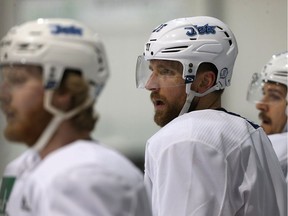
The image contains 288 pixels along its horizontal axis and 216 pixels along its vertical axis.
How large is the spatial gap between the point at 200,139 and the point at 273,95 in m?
1.13

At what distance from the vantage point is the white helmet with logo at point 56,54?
1.47 m

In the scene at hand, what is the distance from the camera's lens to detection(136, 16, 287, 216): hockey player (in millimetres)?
2078

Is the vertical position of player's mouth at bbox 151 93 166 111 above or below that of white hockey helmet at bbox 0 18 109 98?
below

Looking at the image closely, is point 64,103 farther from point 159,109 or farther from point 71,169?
point 159,109

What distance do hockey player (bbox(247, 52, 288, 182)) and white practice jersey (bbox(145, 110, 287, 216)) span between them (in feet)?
2.87

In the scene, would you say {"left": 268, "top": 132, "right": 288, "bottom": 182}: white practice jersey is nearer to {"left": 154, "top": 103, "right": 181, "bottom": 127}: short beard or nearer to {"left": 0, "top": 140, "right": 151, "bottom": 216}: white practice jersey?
{"left": 154, "top": 103, "right": 181, "bottom": 127}: short beard

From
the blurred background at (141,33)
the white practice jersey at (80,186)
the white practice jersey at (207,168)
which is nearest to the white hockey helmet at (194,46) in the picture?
the white practice jersey at (207,168)

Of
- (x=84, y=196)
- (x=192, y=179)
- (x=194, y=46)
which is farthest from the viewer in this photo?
(x=194, y=46)

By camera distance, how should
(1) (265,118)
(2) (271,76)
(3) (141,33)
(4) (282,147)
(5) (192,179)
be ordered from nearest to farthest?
(5) (192,179) → (4) (282,147) → (2) (271,76) → (1) (265,118) → (3) (141,33)

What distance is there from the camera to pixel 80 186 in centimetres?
137

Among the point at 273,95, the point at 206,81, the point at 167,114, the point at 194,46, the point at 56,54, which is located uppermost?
the point at 56,54

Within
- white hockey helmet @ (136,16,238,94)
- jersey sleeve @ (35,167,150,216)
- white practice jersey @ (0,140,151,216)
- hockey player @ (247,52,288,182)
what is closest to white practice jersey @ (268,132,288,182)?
hockey player @ (247,52,288,182)

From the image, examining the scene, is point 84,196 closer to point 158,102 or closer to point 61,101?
point 61,101

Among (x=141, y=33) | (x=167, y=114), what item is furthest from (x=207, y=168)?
(x=141, y=33)
